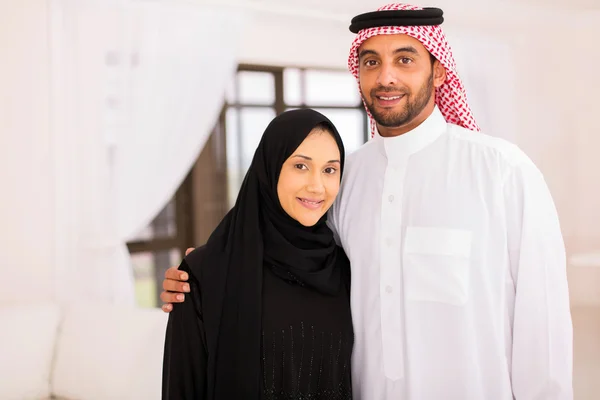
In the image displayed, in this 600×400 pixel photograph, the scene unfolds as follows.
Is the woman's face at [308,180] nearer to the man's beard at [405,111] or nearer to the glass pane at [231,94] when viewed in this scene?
the man's beard at [405,111]

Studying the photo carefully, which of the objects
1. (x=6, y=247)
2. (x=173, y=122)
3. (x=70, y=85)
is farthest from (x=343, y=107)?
(x=6, y=247)

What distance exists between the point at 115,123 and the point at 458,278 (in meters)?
2.52

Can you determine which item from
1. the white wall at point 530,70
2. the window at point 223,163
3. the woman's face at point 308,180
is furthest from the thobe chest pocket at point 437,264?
the window at point 223,163

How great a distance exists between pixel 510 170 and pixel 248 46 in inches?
115

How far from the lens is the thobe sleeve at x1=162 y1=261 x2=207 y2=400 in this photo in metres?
1.62

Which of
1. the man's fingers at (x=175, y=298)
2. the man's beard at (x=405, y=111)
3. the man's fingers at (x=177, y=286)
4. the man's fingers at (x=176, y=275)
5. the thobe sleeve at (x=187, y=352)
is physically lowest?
the thobe sleeve at (x=187, y=352)

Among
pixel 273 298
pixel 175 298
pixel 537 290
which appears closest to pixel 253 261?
pixel 273 298

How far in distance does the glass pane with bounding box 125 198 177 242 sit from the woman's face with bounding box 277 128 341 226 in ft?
9.85

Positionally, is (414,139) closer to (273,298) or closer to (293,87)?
(273,298)

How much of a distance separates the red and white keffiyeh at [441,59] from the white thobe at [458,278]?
9cm

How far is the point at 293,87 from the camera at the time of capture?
5.20m

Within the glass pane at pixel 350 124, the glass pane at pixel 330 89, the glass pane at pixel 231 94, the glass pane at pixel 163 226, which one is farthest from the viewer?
the glass pane at pixel 350 124

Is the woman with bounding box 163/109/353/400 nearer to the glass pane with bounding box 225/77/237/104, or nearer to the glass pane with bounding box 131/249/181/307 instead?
the glass pane with bounding box 131/249/181/307

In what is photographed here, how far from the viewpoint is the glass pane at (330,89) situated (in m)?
5.32
